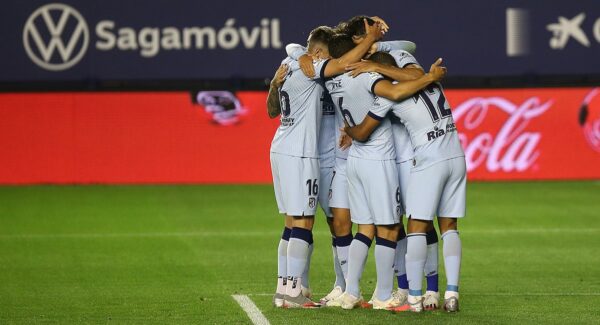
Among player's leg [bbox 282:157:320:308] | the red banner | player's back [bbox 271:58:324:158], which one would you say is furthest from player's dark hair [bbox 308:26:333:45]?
the red banner

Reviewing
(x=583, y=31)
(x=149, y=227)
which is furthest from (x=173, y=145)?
(x=583, y=31)

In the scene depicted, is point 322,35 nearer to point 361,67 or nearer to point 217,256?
point 361,67

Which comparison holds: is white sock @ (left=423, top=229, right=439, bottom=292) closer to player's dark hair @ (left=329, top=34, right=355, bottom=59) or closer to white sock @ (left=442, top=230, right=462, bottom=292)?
white sock @ (left=442, top=230, right=462, bottom=292)

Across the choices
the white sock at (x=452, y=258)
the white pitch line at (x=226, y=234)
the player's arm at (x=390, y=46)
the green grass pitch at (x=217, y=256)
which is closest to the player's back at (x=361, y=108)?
the player's arm at (x=390, y=46)

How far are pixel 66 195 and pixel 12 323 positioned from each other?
399 inches

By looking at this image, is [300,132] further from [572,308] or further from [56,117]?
[56,117]

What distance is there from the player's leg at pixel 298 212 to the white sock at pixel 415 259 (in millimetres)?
713

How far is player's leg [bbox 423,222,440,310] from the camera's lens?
8789mm

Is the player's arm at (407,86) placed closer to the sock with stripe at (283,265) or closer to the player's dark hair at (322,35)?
the player's dark hair at (322,35)

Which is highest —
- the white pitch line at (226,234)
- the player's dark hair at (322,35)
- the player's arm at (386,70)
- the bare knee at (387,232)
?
the player's dark hair at (322,35)

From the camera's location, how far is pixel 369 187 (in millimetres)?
8766

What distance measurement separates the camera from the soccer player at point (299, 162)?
893 cm

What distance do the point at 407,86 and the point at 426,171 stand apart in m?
0.57

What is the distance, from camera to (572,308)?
352 inches
